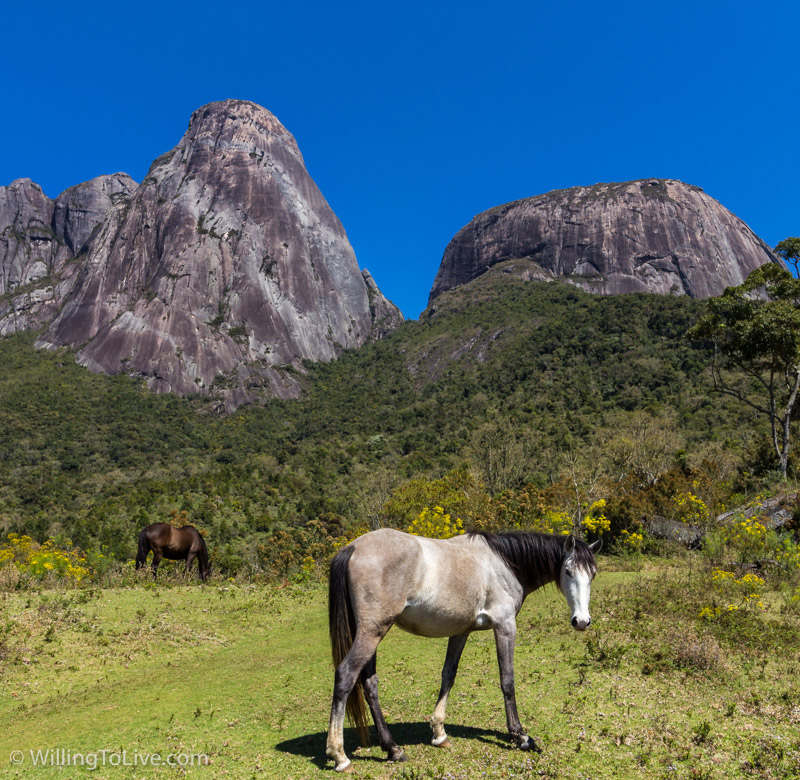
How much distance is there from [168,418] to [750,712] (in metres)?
87.6

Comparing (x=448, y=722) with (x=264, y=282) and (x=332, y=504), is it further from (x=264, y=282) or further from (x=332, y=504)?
(x=264, y=282)

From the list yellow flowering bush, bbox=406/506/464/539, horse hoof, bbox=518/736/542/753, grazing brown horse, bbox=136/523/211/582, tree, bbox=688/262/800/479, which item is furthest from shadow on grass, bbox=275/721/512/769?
tree, bbox=688/262/800/479

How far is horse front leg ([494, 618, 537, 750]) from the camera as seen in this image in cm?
474

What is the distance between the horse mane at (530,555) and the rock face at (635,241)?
11636cm

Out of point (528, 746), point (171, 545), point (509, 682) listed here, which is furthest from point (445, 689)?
point (171, 545)

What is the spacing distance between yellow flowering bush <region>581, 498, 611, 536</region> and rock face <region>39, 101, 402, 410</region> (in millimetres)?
83817

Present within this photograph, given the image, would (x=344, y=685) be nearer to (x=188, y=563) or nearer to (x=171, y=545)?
(x=188, y=563)

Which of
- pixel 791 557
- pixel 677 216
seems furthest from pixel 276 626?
pixel 677 216

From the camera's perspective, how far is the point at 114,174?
16350 centimetres

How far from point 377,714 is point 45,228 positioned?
585 feet

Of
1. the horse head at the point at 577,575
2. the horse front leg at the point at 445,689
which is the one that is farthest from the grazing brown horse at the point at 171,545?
the horse head at the point at 577,575

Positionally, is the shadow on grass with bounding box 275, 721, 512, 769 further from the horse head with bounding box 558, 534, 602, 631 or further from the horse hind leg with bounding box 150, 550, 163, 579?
the horse hind leg with bounding box 150, 550, 163, 579

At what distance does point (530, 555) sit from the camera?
536cm

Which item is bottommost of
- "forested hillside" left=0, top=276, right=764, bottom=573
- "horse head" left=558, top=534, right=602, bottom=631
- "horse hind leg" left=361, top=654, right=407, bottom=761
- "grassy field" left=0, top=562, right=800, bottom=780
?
"grassy field" left=0, top=562, right=800, bottom=780
